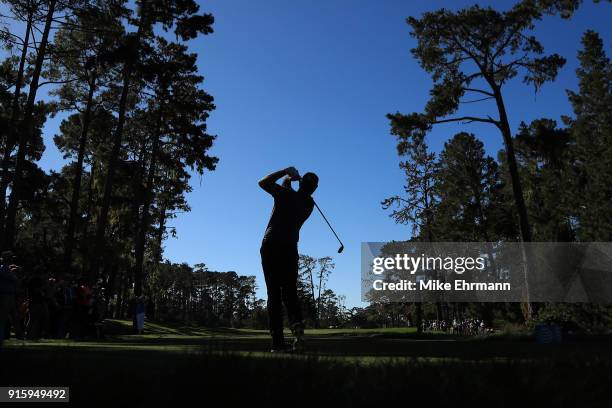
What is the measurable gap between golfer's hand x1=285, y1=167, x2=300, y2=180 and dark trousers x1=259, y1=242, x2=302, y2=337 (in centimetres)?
83

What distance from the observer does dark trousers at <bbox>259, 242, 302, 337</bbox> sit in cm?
651

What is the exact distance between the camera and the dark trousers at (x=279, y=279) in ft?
21.4

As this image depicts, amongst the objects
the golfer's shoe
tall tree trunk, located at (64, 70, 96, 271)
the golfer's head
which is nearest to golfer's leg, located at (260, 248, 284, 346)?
the golfer's shoe

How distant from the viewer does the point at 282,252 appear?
6570 mm

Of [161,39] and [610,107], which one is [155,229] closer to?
[161,39]

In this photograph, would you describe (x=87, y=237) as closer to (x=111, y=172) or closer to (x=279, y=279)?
(x=111, y=172)

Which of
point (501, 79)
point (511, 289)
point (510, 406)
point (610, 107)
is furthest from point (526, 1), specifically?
point (511, 289)

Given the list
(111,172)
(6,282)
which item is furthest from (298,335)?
(111,172)

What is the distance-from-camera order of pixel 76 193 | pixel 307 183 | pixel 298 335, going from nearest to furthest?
pixel 298 335
pixel 307 183
pixel 76 193

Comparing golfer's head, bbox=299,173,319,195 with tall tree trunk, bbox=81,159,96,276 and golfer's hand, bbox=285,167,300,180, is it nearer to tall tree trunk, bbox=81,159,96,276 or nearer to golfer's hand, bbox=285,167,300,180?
golfer's hand, bbox=285,167,300,180

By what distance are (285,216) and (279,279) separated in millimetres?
761

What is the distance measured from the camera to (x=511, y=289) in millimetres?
48938

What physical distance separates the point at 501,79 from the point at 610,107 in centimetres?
2616

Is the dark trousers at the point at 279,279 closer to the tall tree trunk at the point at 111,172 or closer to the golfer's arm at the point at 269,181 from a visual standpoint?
the golfer's arm at the point at 269,181
